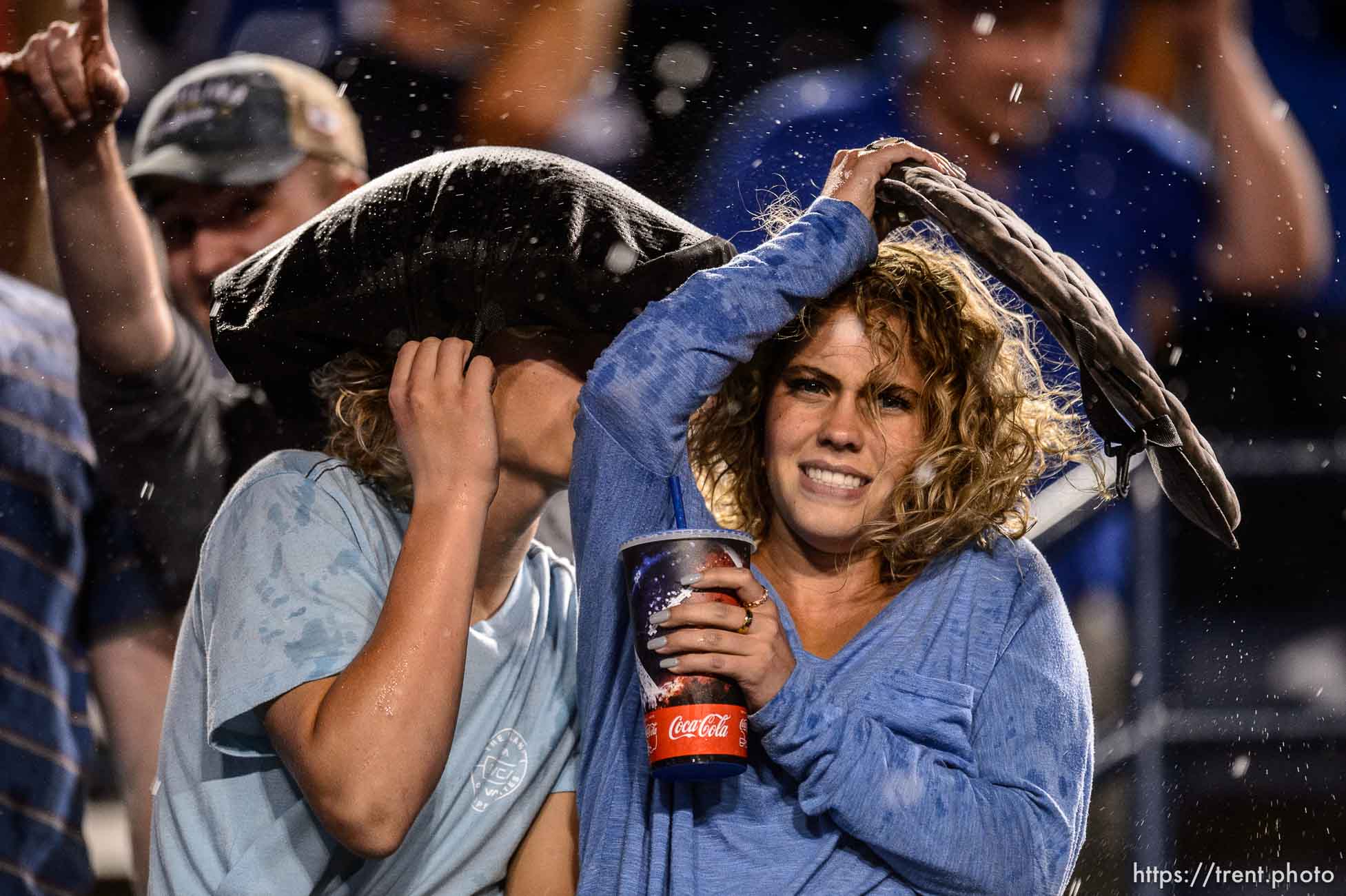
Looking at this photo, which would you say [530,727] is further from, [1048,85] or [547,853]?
[1048,85]

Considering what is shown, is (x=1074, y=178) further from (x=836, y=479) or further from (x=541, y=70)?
(x=836, y=479)

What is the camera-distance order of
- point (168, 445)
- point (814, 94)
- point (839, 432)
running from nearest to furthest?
point (839, 432) → point (168, 445) → point (814, 94)

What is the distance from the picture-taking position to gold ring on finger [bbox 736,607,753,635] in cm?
107

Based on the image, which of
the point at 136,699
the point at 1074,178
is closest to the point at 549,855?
the point at 136,699

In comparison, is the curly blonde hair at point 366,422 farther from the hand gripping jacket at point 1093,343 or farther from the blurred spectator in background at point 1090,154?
the blurred spectator in background at point 1090,154

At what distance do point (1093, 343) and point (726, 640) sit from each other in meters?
0.45

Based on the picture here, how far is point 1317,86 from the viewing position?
289cm

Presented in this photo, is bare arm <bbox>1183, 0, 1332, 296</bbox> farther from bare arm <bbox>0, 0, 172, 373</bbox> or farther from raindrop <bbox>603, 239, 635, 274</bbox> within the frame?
bare arm <bbox>0, 0, 172, 373</bbox>

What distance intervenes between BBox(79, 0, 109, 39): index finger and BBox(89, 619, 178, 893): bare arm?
101 cm

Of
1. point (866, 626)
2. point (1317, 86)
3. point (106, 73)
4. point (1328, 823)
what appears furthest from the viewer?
point (1317, 86)

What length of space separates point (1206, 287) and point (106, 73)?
209cm

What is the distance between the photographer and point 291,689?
117cm

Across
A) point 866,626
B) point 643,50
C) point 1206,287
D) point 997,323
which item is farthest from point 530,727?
point 1206,287

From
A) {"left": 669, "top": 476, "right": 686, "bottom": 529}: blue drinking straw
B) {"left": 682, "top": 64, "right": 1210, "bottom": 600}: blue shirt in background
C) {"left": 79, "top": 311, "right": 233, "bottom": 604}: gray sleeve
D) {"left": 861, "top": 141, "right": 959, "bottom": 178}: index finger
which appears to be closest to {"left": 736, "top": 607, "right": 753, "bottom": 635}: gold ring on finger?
{"left": 669, "top": 476, "right": 686, "bottom": 529}: blue drinking straw
